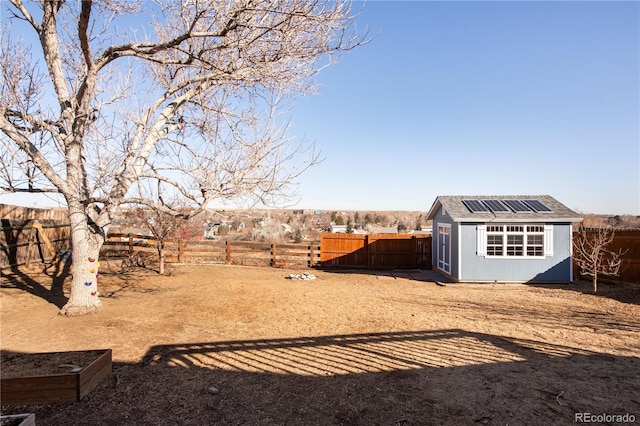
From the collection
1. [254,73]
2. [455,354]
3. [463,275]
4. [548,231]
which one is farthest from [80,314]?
[548,231]

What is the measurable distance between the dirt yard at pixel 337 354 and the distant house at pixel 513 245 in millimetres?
2621

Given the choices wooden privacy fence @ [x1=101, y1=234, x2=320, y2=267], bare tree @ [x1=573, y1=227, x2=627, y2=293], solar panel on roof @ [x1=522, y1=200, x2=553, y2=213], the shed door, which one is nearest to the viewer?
bare tree @ [x1=573, y1=227, x2=627, y2=293]

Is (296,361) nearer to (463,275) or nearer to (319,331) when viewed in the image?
(319,331)

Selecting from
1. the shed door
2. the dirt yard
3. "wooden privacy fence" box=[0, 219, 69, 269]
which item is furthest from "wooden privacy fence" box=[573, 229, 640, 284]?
"wooden privacy fence" box=[0, 219, 69, 269]

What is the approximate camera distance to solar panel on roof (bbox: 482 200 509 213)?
12.7 meters

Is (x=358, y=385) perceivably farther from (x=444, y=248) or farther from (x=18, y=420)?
(x=444, y=248)

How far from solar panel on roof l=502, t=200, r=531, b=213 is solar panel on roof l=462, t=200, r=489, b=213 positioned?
3.27 feet

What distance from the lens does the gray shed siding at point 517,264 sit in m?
12.0

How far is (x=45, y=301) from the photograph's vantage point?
25.0 feet

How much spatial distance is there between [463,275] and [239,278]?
26.6 ft

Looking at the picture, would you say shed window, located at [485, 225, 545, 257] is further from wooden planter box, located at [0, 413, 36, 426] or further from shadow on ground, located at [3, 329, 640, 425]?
wooden planter box, located at [0, 413, 36, 426]

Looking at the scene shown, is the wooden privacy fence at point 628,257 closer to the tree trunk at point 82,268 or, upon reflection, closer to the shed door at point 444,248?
the shed door at point 444,248

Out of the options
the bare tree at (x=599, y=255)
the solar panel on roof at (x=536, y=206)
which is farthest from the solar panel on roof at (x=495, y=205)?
the bare tree at (x=599, y=255)

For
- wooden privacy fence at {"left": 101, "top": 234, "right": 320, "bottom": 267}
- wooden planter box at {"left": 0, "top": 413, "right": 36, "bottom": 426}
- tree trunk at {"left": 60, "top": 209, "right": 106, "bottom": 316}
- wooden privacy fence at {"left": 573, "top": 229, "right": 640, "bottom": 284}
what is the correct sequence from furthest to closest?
wooden privacy fence at {"left": 101, "top": 234, "right": 320, "bottom": 267} < wooden privacy fence at {"left": 573, "top": 229, "right": 640, "bottom": 284} < tree trunk at {"left": 60, "top": 209, "right": 106, "bottom": 316} < wooden planter box at {"left": 0, "top": 413, "right": 36, "bottom": 426}
